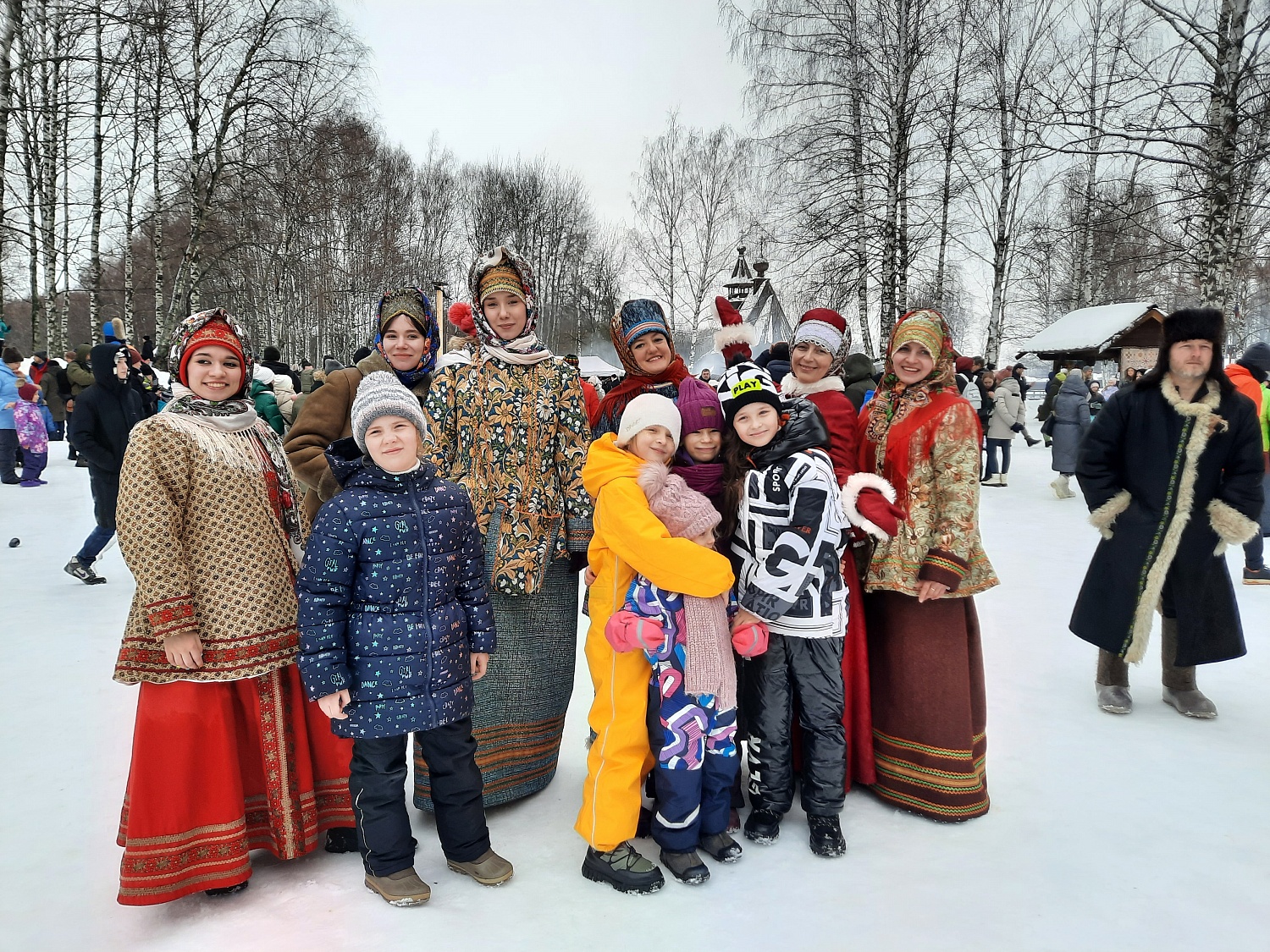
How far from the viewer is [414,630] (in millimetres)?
2146

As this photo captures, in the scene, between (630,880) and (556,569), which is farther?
(556,569)

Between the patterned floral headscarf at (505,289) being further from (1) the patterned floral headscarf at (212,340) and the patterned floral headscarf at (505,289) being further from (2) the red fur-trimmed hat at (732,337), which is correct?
(2) the red fur-trimmed hat at (732,337)

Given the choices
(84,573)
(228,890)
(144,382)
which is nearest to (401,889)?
(228,890)

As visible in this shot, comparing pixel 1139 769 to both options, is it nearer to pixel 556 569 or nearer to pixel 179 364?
pixel 556 569

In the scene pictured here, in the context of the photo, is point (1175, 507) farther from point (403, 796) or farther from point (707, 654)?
point (403, 796)

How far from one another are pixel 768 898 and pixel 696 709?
2.06ft

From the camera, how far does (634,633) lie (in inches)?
88.7

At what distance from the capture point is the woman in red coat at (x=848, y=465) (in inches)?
101

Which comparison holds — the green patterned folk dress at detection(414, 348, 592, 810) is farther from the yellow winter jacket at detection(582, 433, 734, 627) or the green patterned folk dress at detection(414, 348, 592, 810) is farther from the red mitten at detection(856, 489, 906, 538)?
the red mitten at detection(856, 489, 906, 538)

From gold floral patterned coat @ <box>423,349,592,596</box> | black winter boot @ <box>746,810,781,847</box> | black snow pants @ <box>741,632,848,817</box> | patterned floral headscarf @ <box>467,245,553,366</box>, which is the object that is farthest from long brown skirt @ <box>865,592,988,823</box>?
patterned floral headscarf @ <box>467,245,553,366</box>

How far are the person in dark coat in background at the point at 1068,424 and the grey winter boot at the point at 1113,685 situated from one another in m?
7.42

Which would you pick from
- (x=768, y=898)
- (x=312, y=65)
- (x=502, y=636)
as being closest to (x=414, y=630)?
(x=502, y=636)

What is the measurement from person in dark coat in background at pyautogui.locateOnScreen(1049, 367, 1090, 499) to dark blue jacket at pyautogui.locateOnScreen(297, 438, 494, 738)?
10469mm

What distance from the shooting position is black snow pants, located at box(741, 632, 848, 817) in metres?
2.54
